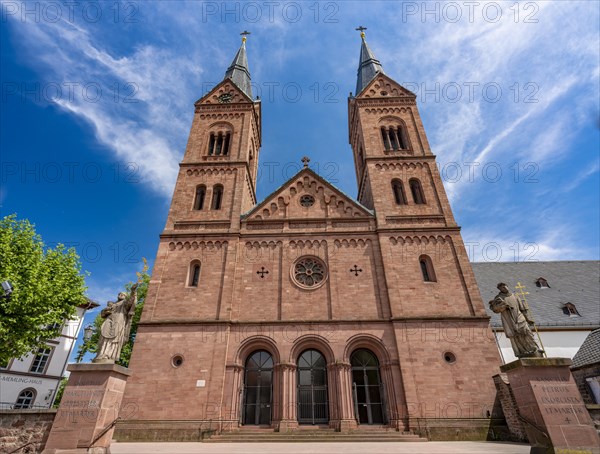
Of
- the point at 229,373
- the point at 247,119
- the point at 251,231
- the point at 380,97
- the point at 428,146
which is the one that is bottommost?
the point at 229,373

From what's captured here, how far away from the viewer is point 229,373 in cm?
1472

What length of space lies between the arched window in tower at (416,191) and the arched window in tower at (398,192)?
24.4 inches

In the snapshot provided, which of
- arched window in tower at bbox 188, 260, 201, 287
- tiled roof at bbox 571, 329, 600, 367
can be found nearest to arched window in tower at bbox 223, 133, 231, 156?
arched window in tower at bbox 188, 260, 201, 287

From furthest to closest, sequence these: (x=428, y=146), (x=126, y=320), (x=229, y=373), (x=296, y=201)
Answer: (x=428, y=146) → (x=296, y=201) → (x=229, y=373) → (x=126, y=320)

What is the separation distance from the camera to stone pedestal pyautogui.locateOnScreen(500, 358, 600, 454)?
7477 mm

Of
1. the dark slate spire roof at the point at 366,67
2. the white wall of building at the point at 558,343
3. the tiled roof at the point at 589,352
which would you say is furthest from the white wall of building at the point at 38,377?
the tiled roof at the point at 589,352

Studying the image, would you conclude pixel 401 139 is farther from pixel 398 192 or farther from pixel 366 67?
pixel 366 67

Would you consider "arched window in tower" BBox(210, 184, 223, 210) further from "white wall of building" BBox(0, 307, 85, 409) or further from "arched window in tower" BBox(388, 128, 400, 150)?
"white wall of building" BBox(0, 307, 85, 409)

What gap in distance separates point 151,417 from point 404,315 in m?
12.2

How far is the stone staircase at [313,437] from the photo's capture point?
12.6 metres

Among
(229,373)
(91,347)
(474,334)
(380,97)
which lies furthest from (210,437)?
(380,97)

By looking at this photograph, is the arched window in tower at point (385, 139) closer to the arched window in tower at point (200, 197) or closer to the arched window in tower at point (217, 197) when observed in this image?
the arched window in tower at point (217, 197)

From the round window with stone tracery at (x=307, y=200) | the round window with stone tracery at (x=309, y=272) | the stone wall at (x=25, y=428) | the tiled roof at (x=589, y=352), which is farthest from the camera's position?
the round window with stone tracery at (x=307, y=200)

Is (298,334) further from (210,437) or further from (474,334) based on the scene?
(474,334)
